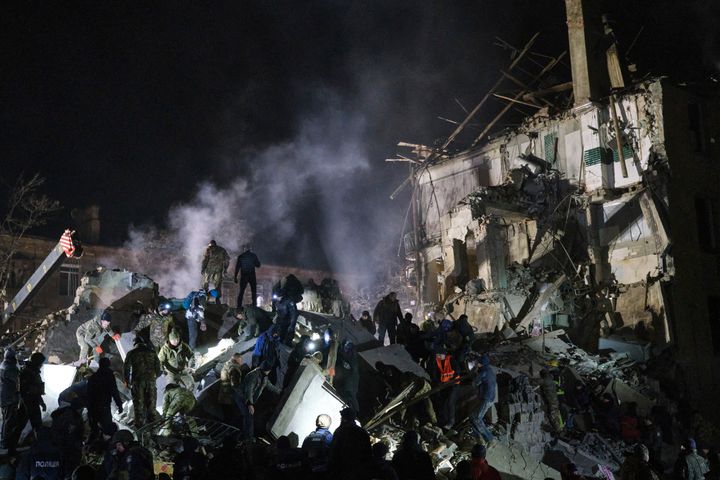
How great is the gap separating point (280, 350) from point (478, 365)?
387 centimetres

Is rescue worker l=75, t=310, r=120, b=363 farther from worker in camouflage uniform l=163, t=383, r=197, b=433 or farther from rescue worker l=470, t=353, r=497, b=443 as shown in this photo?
rescue worker l=470, t=353, r=497, b=443

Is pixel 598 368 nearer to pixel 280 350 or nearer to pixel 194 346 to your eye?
pixel 280 350

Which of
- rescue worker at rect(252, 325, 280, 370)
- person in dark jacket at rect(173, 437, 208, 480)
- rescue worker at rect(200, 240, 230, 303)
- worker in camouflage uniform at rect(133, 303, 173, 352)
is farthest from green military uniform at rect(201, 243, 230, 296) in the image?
person in dark jacket at rect(173, 437, 208, 480)

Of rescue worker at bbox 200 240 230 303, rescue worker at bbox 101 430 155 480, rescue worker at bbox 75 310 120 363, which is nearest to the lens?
rescue worker at bbox 101 430 155 480

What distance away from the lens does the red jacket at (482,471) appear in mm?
7535

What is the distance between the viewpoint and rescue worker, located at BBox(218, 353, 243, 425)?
418 inches

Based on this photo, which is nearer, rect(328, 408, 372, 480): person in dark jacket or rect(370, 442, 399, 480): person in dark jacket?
rect(370, 442, 399, 480): person in dark jacket

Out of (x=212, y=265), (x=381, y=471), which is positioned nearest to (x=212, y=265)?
(x=212, y=265)

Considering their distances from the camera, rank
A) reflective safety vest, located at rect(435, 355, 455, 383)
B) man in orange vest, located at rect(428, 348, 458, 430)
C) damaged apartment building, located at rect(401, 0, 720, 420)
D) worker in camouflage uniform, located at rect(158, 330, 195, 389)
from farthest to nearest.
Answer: damaged apartment building, located at rect(401, 0, 720, 420) < reflective safety vest, located at rect(435, 355, 455, 383) < man in orange vest, located at rect(428, 348, 458, 430) < worker in camouflage uniform, located at rect(158, 330, 195, 389)

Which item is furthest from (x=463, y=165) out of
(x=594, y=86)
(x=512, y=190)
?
(x=594, y=86)

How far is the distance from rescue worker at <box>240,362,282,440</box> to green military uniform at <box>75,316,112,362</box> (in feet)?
17.1

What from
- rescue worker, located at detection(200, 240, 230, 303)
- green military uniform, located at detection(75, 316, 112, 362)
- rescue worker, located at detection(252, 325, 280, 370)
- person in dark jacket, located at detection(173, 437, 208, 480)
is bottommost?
person in dark jacket, located at detection(173, 437, 208, 480)

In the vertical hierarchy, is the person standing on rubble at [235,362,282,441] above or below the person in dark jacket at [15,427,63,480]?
above

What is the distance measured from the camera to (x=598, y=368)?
56.7 ft
